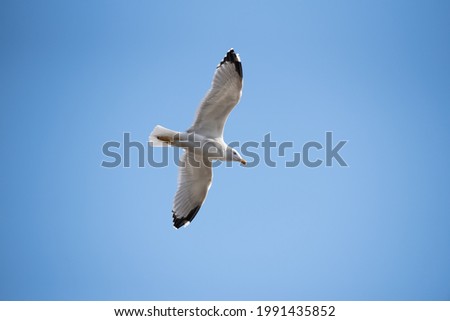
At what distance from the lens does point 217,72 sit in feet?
27.2

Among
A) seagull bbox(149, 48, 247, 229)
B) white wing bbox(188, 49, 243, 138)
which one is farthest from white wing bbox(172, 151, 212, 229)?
white wing bbox(188, 49, 243, 138)

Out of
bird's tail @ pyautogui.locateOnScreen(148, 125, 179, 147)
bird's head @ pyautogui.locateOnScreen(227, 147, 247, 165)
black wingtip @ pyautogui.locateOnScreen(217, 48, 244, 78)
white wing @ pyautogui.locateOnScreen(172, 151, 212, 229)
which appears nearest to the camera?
black wingtip @ pyautogui.locateOnScreen(217, 48, 244, 78)

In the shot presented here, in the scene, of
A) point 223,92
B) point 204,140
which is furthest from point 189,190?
point 223,92

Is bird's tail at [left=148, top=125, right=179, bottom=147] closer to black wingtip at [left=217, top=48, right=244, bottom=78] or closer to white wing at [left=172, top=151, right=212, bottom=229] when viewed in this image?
white wing at [left=172, top=151, right=212, bottom=229]

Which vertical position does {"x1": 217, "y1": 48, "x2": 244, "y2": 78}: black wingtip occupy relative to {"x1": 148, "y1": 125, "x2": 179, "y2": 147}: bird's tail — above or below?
above

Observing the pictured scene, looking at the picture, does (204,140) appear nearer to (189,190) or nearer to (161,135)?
(161,135)

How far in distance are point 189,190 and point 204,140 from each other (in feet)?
2.78

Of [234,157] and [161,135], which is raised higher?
[161,135]

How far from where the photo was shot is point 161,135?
841cm

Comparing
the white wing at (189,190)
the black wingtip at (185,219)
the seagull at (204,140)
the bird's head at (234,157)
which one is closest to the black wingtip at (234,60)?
the seagull at (204,140)

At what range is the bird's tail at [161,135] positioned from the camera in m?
8.40

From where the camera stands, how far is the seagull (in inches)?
326
